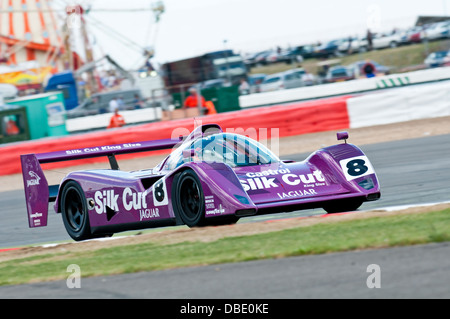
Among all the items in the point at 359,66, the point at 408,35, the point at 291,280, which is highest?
the point at 408,35

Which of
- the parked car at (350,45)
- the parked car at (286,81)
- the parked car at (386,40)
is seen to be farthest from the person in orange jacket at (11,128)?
the parked car at (386,40)

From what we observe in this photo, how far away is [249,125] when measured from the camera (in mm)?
17125

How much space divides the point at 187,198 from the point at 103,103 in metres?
19.6

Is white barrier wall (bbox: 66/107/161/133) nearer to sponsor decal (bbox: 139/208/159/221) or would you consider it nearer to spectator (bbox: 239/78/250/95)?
spectator (bbox: 239/78/250/95)

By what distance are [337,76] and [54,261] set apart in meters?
19.7

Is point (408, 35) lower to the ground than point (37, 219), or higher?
higher

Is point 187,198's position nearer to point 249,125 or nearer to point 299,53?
point 249,125

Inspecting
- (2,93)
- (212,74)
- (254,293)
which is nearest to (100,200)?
→ (254,293)

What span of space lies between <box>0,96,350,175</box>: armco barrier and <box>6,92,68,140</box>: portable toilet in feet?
23.0

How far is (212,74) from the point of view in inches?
991

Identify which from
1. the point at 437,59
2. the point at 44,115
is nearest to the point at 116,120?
the point at 44,115

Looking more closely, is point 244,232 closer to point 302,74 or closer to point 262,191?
point 262,191

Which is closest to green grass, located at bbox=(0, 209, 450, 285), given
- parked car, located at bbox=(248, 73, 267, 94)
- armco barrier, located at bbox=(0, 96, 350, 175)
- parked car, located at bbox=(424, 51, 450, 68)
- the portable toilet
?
armco barrier, located at bbox=(0, 96, 350, 175)

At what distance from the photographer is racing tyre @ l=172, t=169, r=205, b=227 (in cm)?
716
